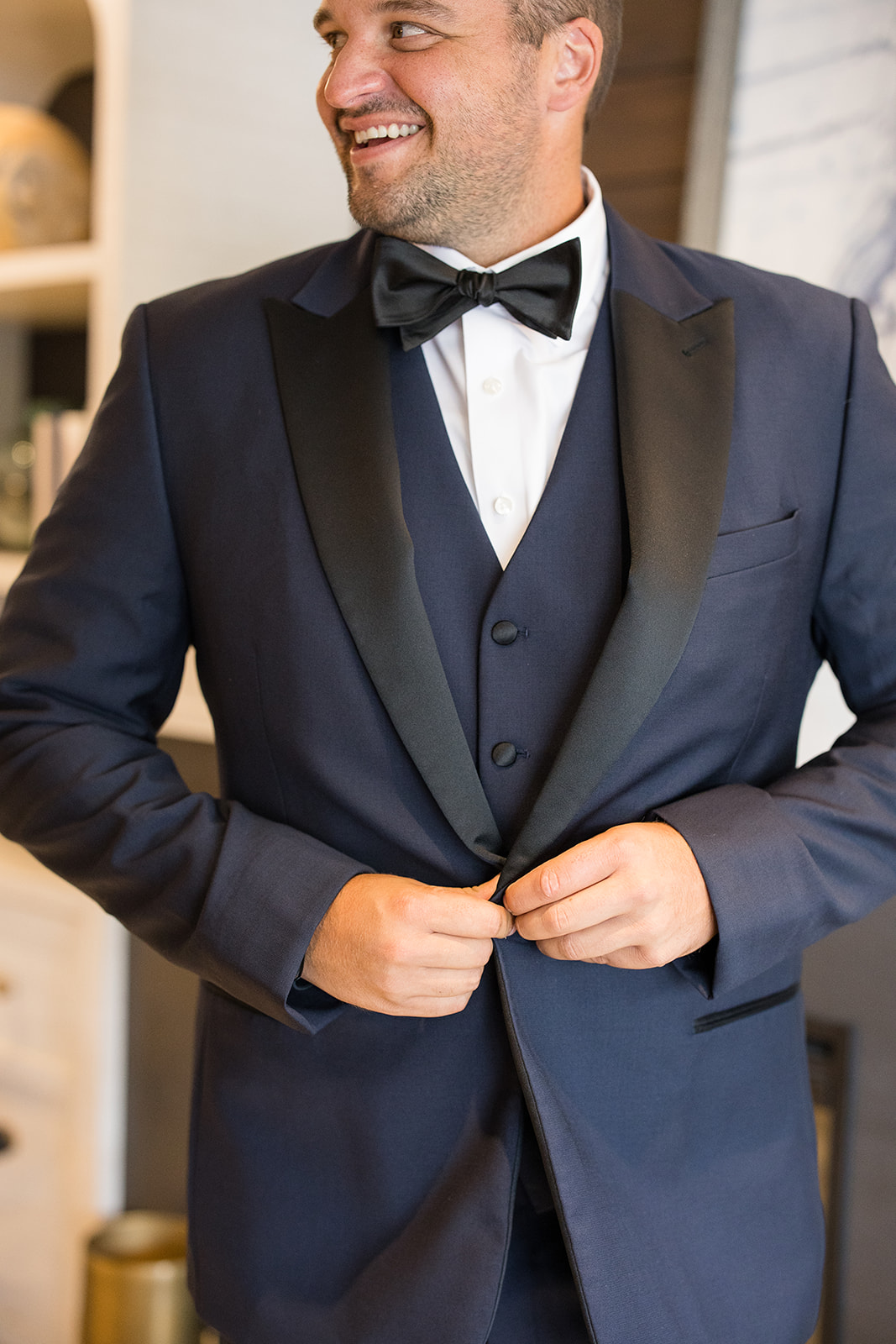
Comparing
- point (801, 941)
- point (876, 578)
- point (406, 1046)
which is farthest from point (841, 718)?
point (406, 1046)

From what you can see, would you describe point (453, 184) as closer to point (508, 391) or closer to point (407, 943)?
point (508, 391)

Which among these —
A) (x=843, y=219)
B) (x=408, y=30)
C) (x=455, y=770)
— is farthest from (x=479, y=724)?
(x=843, y=219)

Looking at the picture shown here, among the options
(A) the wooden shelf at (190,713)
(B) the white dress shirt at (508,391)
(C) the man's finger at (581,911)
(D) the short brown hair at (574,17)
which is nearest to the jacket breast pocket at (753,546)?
(B) the white dress shirt at (508,391)

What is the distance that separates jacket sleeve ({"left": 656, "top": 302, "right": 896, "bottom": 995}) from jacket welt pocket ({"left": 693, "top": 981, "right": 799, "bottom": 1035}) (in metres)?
0.09

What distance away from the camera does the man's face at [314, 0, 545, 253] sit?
1.10 metres

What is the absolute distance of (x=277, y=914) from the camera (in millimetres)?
1002

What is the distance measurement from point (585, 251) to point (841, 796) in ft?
1.92

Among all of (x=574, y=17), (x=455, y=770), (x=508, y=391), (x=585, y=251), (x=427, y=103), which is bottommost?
(x=455, y=770)

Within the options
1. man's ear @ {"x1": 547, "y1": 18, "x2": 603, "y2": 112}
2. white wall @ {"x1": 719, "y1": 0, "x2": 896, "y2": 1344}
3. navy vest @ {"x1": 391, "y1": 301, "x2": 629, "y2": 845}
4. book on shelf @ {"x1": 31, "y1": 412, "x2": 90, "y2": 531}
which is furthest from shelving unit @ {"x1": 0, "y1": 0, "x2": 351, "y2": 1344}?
navy vest @ {"x1": 391, "y1": 301, "x2": 629, "y2": 845}

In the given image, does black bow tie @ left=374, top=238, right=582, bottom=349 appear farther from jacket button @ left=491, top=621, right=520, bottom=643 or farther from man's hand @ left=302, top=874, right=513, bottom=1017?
man's hand @ left=302, top=874, right=513, bottom=1017

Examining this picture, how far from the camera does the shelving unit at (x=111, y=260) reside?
183cm

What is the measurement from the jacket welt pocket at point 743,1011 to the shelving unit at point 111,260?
1.08m

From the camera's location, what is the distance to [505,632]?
3.37 feet

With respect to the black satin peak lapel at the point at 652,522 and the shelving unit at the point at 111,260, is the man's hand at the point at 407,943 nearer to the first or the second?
the black satin peak lapel at the point at 652,522
